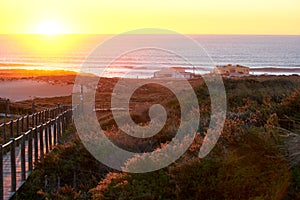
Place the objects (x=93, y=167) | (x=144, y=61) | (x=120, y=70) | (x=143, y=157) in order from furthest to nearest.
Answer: (x=144, y=61)
(x=120, y=70)
(x=93, y=167)
(x=143, y=157)

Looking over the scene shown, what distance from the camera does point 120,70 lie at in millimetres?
98938

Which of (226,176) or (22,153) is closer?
(226,176)

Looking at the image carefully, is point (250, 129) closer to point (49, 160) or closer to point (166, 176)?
point (166, 176)

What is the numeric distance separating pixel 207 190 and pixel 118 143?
397 centimetres

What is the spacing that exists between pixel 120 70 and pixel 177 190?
9211cm

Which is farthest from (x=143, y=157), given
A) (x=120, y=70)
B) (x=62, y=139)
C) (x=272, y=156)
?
(x=120, y=70)

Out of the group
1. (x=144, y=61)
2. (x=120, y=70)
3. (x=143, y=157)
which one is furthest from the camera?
(x=144, y=61)

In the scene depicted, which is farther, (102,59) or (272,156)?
(102,59)

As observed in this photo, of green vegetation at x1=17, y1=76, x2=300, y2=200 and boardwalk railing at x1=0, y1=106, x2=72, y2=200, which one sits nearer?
green vegetation at x1=17, y1=76, x2=300, y2=200

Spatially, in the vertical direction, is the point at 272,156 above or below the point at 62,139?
above

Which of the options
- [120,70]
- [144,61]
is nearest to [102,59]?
[144,61]

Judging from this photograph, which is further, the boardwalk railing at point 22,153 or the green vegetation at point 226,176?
the boardwalk railing at point 22,153

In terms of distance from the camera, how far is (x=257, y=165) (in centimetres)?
729

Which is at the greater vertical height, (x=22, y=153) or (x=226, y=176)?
(x=226, y=176)
